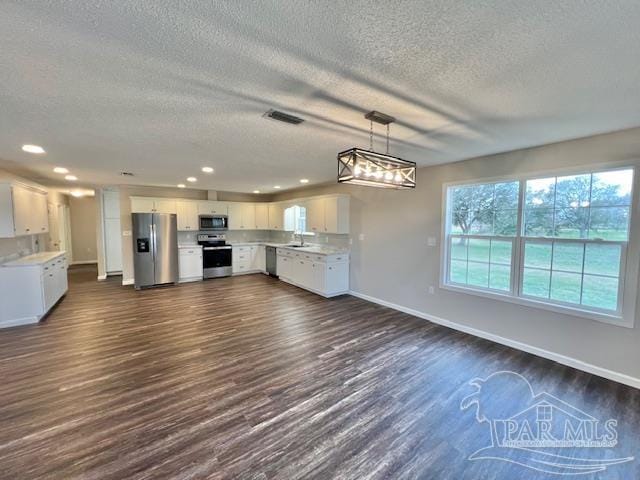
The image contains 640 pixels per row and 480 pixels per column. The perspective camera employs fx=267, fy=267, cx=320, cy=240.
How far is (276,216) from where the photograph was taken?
7895 mm

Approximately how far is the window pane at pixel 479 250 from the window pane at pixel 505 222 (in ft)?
0.68

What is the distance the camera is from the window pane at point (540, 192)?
10.1ft

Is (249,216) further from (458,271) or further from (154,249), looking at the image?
(458,271)

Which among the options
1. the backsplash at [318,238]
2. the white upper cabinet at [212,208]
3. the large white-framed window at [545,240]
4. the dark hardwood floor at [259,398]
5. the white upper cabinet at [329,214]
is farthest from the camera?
the white upper cabinet at [212,208]

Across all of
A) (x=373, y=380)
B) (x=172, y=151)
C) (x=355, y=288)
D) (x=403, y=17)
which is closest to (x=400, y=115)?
(x=403, y=17)

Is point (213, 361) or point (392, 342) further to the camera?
point (392, 342)

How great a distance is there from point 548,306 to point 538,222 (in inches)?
38.7

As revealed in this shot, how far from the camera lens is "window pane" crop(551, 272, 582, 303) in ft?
9.65

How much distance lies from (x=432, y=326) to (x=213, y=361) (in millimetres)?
3042

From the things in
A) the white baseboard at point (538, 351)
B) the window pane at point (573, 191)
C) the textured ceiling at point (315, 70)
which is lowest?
the white baseboard at point (538, 351)

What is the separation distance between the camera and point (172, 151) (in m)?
3.39

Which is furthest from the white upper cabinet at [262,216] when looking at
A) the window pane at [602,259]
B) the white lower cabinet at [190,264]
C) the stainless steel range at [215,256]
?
the window pane at [602,259]

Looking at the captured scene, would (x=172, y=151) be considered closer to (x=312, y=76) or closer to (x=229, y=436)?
(x=312, y=76)

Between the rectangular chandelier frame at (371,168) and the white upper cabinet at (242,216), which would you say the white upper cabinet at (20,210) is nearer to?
the white upper cabinet at (242,216)
